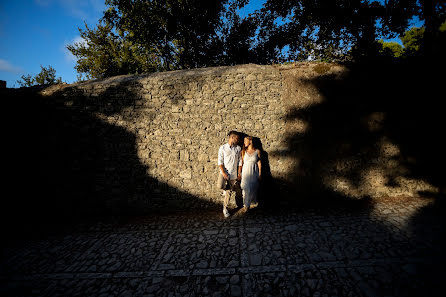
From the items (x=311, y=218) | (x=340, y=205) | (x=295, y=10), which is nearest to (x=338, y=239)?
(x=311, y=218)

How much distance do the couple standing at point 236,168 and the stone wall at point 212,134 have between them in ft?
1.45

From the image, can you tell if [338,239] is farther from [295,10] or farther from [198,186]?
[295,10]

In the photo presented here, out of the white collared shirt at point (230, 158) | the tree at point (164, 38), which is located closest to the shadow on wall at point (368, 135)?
the white collared shirt at point (230, 158)

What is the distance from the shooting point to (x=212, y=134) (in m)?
5.23

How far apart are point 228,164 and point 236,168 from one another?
9.6 inches

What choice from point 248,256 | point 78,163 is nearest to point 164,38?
point 78,163

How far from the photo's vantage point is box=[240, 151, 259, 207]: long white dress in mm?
4812

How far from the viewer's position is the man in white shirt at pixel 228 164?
4820 millimetres

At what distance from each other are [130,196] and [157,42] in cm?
1324

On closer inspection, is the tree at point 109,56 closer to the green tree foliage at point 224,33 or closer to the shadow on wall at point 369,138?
the green tree foliage at point 224,33

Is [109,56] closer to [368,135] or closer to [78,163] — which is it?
[78,163]

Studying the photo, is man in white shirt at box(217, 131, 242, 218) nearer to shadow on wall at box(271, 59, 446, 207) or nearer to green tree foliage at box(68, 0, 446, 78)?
shadow on wall at box(271, 59, 446, 207)

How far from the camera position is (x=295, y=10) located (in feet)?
38.3

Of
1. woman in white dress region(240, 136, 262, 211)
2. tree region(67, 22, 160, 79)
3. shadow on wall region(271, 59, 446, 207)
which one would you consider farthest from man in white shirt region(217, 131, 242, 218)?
tree region(67, 22, 160, 79)
